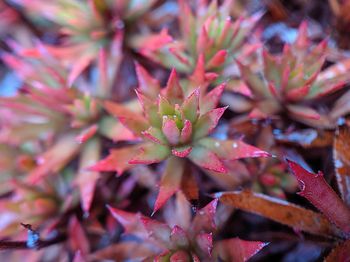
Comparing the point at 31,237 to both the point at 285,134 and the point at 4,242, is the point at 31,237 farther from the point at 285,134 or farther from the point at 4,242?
the point at 285,134

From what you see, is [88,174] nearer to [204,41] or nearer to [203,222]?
[203,222]

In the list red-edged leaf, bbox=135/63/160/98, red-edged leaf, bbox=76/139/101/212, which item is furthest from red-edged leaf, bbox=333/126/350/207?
red-edged leaf, bbox=76/139/101/212

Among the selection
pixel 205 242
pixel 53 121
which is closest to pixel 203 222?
pixel 205 242

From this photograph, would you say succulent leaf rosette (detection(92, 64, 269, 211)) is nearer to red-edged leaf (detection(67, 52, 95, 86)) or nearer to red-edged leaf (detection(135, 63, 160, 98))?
red-edged leaf (detection(135, 63, 160, 98))

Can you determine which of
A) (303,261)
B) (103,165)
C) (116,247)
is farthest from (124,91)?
(303,261)

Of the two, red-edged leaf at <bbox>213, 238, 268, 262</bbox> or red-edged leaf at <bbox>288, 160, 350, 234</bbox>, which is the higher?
red-edged leaf at <bbox>288, 160, 350, 234</bbox>

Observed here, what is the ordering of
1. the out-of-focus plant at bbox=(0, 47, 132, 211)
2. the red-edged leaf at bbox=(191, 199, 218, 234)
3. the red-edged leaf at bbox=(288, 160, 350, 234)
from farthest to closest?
the out-of-focus plant at bbox=(0, 47, 132, 211)
the red-edged leaf at bbox=(191, 199, 218, 234)
the red-edged leaf at bbox=(288, 160, 350, 234)
